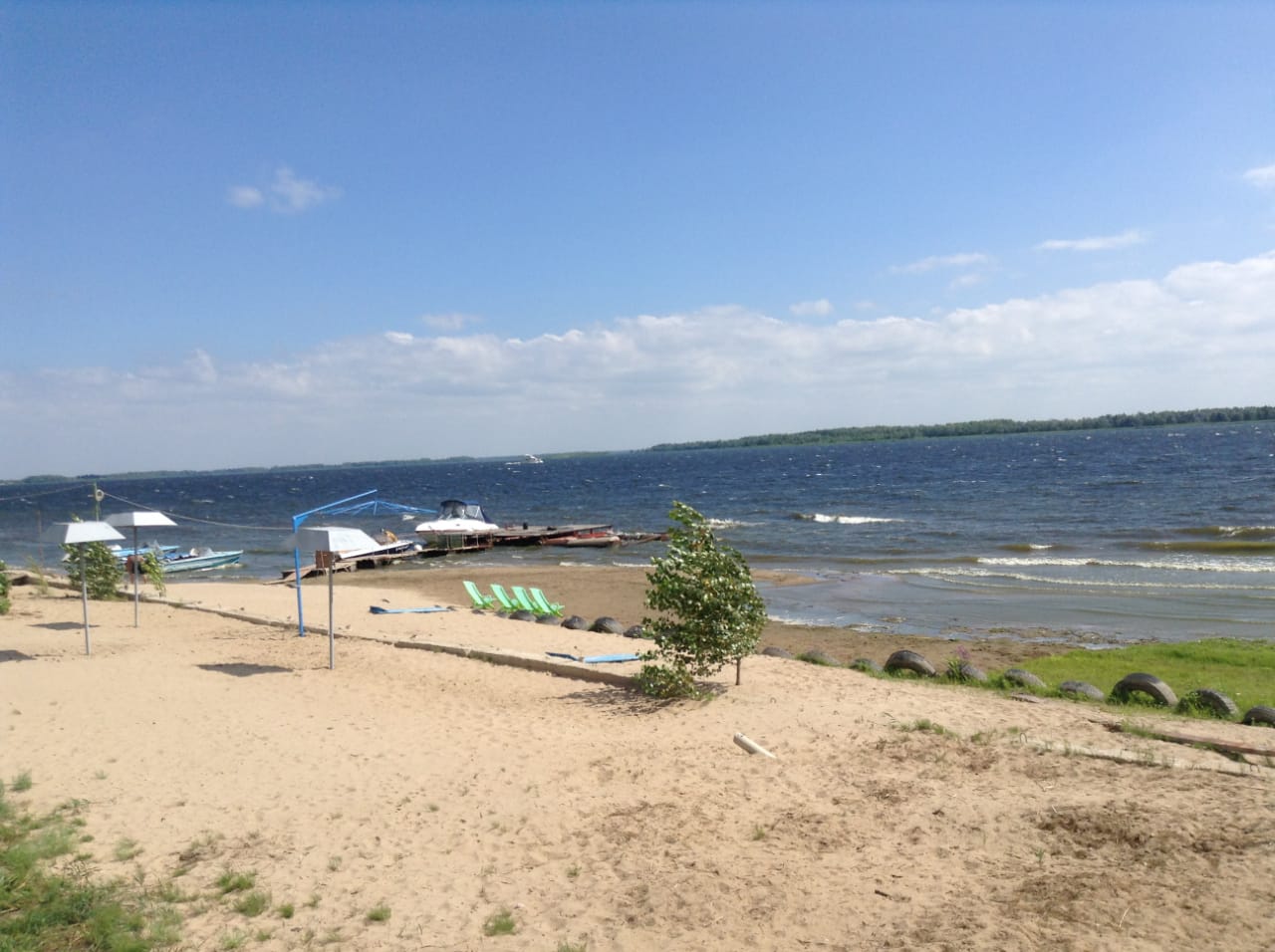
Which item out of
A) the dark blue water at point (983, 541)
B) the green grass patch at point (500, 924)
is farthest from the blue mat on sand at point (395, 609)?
the green grass patch at point (500, 924)

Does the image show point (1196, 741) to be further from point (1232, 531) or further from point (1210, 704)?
point (1232, 531)

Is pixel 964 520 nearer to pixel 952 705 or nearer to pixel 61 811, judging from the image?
pixel 952 705

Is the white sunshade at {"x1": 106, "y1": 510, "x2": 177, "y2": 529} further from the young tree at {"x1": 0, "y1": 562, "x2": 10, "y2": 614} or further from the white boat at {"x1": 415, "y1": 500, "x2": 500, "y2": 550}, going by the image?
the white boat at {"x1": 415, "y1": 500, "x2": 500, "y2": 550}

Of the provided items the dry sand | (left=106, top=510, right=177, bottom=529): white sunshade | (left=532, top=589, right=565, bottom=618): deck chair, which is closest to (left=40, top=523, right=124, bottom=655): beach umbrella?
(left=106, top=510, right=177, bottom=529): white sunshade

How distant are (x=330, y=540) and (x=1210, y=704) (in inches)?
396

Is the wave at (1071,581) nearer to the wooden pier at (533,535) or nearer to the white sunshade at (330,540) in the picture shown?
the wooden pier at (533,535)

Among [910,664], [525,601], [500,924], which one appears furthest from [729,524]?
[500,924]

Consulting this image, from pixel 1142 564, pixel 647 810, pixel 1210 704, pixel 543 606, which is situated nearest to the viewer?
pixel 647 810

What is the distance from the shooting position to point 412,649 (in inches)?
497

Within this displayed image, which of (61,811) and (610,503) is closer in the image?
(61,811)

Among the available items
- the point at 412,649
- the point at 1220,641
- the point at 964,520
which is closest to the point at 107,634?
the point at 412,649

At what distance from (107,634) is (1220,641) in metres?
17.8

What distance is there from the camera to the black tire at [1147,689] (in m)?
9.72

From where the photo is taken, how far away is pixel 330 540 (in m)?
10.8
